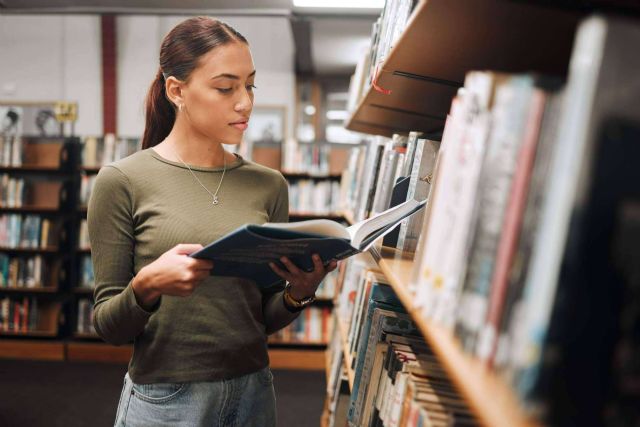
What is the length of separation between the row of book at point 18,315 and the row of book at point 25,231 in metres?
0.47

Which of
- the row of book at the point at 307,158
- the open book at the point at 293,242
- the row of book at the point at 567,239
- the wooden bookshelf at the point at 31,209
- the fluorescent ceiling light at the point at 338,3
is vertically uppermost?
the fluorescent ceiling light at the point at 338,3

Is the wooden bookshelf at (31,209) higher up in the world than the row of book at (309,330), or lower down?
higher up

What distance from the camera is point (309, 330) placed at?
4352mm

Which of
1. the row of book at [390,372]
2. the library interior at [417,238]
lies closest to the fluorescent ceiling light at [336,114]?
the library interior at [417,238]

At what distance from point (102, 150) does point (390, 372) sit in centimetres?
400

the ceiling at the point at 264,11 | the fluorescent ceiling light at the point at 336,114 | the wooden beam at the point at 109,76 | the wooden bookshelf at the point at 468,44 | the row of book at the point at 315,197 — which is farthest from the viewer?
the fluorescent ceiling light at the point at 336,114

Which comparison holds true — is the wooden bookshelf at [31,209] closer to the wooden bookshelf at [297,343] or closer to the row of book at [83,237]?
the row of book at [83,237]

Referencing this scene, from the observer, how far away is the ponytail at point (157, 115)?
141cm

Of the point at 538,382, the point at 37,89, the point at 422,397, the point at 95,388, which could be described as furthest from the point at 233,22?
the point at 538,382

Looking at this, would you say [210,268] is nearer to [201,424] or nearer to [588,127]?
[201,424]

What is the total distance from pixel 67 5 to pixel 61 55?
143 cm

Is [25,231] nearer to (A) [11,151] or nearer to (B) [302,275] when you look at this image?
(A) [11,151]

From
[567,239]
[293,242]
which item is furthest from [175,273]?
[567,239]

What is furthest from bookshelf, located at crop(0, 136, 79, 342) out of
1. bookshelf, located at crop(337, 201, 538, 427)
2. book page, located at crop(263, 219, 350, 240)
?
bookshelf, located at crop(337, 201, 538, 427)
